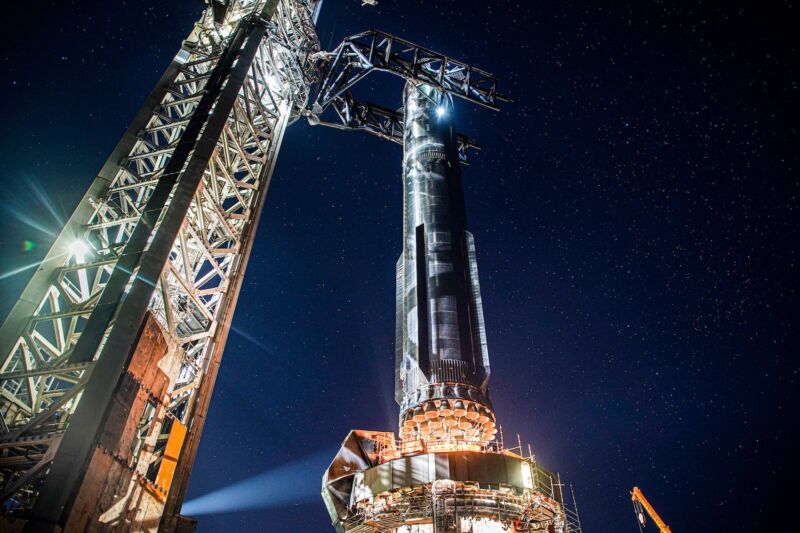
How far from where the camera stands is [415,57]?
29.5 m

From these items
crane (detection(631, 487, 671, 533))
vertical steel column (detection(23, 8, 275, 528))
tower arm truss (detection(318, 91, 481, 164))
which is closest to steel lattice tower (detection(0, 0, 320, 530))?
vertical steel column (detection(23, 8, 275, 528))

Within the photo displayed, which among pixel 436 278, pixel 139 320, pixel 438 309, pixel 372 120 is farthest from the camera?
pixel 372 120

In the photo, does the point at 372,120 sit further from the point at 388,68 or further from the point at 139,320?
the point at 139,320

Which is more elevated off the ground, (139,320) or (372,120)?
(372,120)

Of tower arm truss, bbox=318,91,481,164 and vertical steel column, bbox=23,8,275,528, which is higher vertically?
tower arm truss, bbox=318,91,481,164

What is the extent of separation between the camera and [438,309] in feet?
69.6

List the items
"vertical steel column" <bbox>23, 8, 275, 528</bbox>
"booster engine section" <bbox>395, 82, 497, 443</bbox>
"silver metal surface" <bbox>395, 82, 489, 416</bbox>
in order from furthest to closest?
"silver metal surface" <bbox>395, 82, 489, 416</bbox>, "booster engine section" <bbox>395, 82, 497, 443</bbox>, "vertical steel column" <bbox>23, 8, 275, 528</bbox>

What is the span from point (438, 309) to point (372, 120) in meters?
18.9

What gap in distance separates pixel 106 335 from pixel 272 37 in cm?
1371

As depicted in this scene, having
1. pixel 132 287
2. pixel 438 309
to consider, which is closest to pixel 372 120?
pixel 438 309

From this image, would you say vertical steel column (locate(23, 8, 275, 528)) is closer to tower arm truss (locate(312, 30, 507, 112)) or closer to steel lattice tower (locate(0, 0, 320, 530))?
steel lattice tower (locate(0, 0, 320, 530))

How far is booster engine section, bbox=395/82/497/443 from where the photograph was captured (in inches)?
752

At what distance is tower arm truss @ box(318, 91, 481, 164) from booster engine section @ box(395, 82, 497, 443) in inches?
270

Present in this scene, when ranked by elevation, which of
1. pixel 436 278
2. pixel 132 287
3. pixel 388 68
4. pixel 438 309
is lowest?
pixel 132 287
